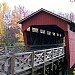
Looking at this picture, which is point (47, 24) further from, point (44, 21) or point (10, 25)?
point (10, 25)

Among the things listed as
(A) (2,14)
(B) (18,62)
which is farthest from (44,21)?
(A) (2,14)

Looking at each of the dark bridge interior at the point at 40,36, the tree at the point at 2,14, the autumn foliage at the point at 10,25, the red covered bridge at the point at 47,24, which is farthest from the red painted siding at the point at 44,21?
the tree at the point at 2,14

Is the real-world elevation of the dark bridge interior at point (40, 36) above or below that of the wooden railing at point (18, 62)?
above

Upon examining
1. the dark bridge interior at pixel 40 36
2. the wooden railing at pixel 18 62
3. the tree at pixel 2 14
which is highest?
the tree at pixel 2 14

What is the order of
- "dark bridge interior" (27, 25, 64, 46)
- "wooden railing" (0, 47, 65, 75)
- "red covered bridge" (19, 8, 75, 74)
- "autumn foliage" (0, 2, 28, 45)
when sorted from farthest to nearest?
"autumn foliage" (0, 2, 28, 45), "dark bridge interior" (27, 25, 64, 46), "red covered bridge" (19, 8, 75, 74), "wooden railing" (0, 47, 65, 75)

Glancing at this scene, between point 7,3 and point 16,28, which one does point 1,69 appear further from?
point 7,3

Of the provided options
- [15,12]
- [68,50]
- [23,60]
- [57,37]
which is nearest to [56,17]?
[68,50]

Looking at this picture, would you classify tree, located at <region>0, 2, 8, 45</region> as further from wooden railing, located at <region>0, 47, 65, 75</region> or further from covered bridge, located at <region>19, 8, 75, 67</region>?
wooden railing, located at <region>0, 47, 65, 75</region>

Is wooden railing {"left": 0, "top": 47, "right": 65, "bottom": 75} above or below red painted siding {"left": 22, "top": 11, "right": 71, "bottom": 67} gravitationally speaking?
below

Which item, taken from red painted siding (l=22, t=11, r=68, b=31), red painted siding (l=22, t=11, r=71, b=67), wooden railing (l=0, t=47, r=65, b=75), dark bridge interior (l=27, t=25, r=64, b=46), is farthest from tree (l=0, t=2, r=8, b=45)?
wooden railing (l=0, t=47, r=65, b=75)

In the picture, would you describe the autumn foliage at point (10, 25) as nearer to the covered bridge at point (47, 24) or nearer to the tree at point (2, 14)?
the tree at point (2, 14)

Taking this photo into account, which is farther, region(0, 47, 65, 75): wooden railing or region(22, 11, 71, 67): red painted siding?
region(22, 11, 71, 67): red painted siding

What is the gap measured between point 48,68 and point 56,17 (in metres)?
7.59

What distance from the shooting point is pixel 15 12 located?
7738 centimetres
